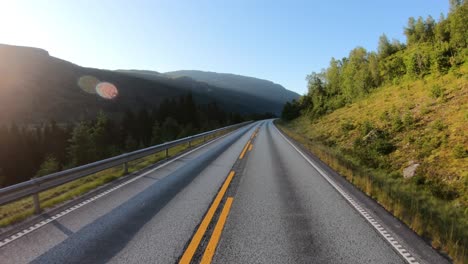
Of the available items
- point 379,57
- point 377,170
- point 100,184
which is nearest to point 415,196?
point 377,170

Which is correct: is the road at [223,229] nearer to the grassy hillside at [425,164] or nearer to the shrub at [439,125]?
the grassy hillside at [425,164]

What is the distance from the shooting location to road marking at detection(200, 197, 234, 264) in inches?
172

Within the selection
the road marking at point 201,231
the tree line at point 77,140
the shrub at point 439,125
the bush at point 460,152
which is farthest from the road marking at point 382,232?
the tree line at point 77,140

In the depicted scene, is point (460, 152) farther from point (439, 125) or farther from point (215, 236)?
point (215, 236)

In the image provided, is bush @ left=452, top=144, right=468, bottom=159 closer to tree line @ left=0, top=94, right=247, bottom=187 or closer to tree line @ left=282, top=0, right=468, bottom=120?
tree line @ left=282, top=0, right=468, bottom=120

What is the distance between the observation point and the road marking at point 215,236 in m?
4.36

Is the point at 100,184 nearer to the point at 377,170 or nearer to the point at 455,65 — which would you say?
the point at 377,170

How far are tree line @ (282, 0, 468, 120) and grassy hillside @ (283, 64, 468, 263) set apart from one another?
7.71 meters

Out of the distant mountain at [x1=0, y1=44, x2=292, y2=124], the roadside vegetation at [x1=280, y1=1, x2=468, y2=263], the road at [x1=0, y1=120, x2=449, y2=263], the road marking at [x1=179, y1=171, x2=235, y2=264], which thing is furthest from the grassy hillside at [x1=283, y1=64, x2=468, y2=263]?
the distant mountain at [x1=0, y1=44, x2=292, y2=124]

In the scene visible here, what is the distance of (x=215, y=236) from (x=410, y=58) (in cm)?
3421

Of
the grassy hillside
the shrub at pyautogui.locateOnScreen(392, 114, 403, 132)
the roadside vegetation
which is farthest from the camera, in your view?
the shrub at pyautogui.locateOnScreen(392, 114, 403, 132)

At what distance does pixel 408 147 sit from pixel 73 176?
546 inches

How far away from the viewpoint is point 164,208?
22.4ft

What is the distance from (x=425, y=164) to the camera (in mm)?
11133
